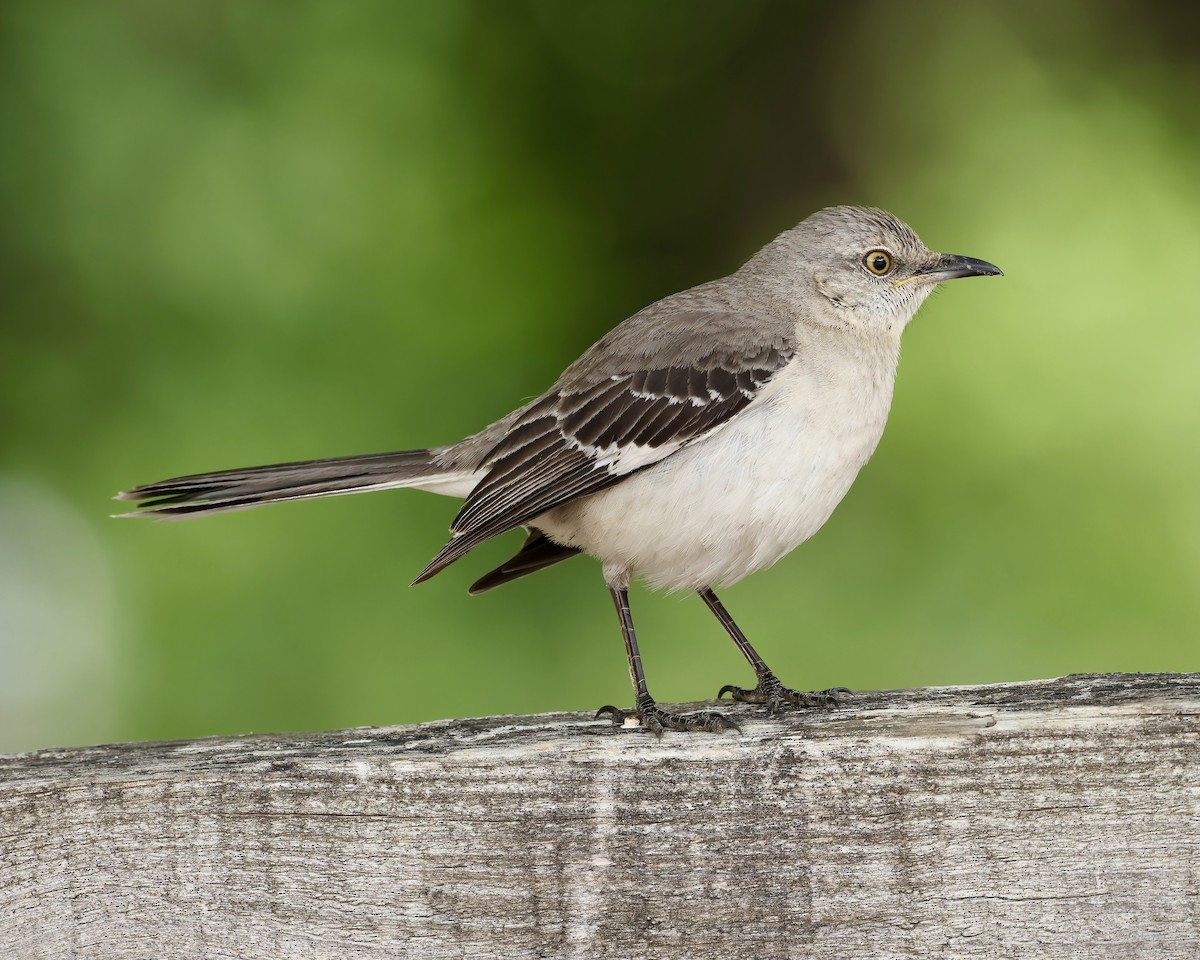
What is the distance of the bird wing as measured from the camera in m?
3.39

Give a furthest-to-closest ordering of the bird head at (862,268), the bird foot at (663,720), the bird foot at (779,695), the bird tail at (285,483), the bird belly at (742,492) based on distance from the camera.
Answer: the bird head at (862,268) < the bird tail at (285,483) < the bird belly at (742,492) < the bird foot at (779,695) < the bird foot at (663,720)

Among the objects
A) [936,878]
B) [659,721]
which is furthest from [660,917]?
[659,721]

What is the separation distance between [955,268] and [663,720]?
2.07 metres

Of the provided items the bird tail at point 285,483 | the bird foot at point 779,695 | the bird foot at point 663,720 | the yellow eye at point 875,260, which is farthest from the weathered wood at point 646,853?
the yellow eye at point 875,260

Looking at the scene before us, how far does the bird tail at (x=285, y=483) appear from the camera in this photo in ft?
11.7

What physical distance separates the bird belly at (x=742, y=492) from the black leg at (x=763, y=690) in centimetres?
33

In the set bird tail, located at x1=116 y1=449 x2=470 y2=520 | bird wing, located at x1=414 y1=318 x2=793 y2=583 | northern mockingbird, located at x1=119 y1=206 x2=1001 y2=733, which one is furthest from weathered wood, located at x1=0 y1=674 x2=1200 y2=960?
bird tail, located at x1=116 y1=449 x2=470 y2=520

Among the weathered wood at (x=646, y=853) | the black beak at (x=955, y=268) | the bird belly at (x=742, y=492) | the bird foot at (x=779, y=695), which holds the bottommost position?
the weathered wood at (x=646, y=853)

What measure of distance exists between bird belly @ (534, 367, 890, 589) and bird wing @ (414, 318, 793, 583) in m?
Result: 0.06

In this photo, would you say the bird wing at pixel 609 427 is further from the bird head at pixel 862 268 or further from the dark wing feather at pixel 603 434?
the bird head at pixel 862 268

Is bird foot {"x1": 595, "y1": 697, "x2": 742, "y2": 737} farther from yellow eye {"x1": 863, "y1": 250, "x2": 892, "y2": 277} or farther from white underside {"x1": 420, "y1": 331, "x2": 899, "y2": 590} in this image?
yellow eye {"x1": 863, "y1": 250, "x2": 892, "y2": 277}

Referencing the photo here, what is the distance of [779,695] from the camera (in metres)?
3.36

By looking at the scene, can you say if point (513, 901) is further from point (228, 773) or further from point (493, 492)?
point (493, 492)

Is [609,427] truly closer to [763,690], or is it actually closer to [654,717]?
[763,690]
